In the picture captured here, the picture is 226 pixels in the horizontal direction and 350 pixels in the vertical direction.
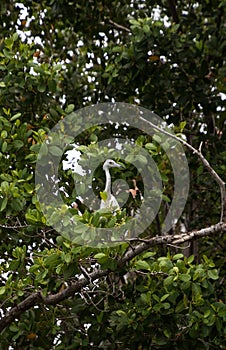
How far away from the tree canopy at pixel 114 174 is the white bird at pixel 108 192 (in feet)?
0.33

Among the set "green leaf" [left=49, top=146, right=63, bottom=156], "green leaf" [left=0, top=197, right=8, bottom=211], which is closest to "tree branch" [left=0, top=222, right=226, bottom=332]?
"green leaf" [left=0, top=197, right=8, bottom=211]

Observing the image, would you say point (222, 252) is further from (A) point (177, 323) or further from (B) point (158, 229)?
(A) point (177, 323)

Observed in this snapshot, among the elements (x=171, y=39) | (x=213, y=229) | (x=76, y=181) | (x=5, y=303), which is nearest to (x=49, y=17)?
(x=171, y=39)

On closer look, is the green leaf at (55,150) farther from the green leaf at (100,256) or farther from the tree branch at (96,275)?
the green leaf at (100,256)

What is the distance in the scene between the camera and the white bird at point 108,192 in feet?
14.3

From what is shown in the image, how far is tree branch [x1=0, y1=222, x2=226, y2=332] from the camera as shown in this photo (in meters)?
4.20

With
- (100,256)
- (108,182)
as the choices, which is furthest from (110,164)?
(100,256)

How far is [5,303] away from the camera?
506 cm

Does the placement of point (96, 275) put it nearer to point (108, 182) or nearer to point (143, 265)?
point (143, 265)

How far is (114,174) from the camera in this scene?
199 inches

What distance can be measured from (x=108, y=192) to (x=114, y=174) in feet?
1.88

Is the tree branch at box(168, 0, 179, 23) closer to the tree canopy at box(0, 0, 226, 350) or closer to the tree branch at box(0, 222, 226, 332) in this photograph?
the tree canopy at box(0, 0, 226, 350)

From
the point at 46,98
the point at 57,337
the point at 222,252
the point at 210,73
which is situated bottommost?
the point at 57,337

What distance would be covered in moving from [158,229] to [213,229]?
8.56ft
